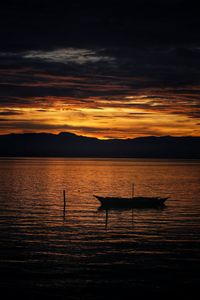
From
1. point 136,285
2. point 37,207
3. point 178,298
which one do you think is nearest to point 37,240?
point 136,285

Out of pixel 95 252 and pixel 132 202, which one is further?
pixel 132 202

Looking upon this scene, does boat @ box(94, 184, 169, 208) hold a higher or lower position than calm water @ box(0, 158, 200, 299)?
higher

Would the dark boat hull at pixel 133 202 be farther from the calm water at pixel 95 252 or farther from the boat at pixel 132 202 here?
the calm water at pixel 95 252

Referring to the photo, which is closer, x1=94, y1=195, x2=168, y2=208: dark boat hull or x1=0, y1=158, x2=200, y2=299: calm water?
x1=0, y1=158, x2=200, y2=299: calm water

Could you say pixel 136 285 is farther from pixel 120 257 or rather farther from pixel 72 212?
pixel 72 212

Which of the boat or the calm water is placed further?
the boat

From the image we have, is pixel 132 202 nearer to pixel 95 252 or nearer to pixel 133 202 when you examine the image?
pixel 133 202

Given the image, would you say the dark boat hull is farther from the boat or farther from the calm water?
the calm water

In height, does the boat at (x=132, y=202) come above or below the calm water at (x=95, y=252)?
above

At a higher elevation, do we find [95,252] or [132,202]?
[132,202]

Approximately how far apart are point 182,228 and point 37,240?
17.3 metres

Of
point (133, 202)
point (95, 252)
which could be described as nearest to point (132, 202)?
point (133, 202)

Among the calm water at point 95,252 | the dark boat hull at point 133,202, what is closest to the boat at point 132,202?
the dark boat hull at point 133,202

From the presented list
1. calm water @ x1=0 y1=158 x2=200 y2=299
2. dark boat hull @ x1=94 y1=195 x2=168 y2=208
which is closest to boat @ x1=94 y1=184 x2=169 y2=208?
dark boat hull @ x1=94 y1=195 x2=168 y2=208
